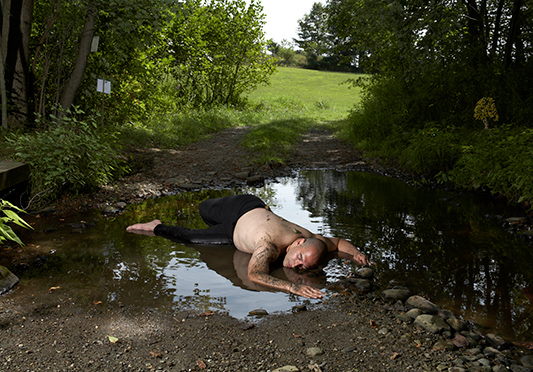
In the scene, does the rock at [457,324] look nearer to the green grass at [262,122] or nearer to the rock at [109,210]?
the rock at [109,210]

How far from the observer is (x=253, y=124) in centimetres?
1827

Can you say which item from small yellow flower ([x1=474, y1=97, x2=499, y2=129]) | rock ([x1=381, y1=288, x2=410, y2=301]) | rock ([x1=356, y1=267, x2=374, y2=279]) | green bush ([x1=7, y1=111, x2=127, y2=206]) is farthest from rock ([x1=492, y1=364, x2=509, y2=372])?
small yellow flower ([x1=474, y1=97, x2=499, y2=129])

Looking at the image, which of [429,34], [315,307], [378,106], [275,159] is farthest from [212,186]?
[378,106]

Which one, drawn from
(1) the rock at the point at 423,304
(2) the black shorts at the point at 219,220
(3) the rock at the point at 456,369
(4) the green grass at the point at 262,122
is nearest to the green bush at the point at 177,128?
(4) the green grass at the point at 262,122

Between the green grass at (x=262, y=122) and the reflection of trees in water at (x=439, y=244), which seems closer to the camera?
the reflection of trees in water at (x=439, y=244)

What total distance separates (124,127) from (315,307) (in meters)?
9.11

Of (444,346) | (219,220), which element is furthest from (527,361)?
(219,220)

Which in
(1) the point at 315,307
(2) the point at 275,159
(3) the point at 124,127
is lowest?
(1) the point at 315,307

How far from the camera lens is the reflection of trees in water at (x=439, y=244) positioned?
363 centimetres

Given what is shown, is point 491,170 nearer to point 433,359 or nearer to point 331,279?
point 331,279

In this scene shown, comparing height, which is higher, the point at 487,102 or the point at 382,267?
the point at 487,102

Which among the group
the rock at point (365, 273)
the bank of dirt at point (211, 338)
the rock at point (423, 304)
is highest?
the rock at point (365, 273)

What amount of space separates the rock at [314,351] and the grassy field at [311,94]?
18.7 m

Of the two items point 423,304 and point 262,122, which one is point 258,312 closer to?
point 423,304
